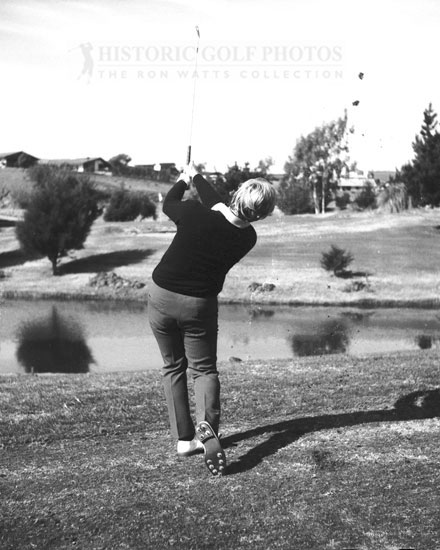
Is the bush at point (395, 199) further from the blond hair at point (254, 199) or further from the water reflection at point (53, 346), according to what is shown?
the blond hair at point (254, 199)

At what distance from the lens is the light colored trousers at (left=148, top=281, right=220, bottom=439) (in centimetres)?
542

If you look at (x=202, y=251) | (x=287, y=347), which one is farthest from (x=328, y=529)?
(x=287, y=347)

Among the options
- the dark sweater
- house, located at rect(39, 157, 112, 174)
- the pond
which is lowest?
the pond

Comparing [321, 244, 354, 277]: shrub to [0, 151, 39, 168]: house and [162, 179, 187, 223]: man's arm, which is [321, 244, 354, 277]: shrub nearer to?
[162, 179, 187, 223]: man's arm

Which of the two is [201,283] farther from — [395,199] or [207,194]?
[395,199]

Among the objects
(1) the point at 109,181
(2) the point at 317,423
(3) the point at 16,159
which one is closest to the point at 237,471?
(2) the point at 317,423

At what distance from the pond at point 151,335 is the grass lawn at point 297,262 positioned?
2062 millimetres

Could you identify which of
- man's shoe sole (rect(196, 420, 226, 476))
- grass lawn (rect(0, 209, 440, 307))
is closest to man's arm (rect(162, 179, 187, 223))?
man's shoe sole (rect(196, 420, 226, 476))

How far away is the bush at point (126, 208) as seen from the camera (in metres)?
55.5

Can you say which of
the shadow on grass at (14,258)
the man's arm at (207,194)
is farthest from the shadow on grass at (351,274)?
the man's arm at (207,194)

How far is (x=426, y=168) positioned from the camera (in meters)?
41.5

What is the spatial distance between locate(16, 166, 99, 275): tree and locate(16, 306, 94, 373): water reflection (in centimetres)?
1040

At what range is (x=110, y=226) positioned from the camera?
4628cm

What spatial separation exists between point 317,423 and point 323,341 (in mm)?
13522
